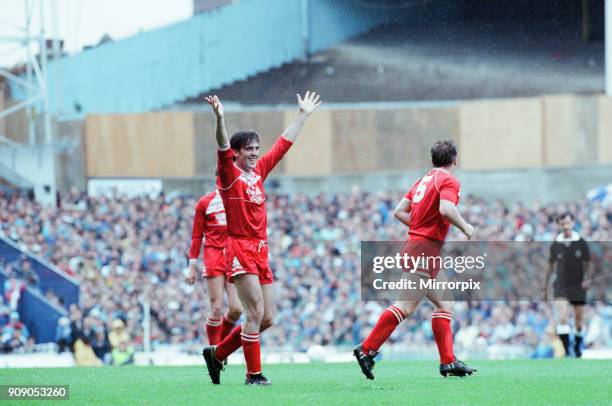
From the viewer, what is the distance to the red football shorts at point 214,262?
1436cm

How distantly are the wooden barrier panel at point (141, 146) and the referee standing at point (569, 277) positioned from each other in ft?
55.6

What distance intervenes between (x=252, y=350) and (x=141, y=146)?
74.3 ft

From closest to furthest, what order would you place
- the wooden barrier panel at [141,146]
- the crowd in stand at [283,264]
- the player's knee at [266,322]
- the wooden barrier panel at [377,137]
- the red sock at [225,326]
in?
the player's knee at [266,322], the red sock at [225,326], the crowd in stand at [283,264], the wooden barrier panel at [377,137], the wooden barrier panel at [141,146]

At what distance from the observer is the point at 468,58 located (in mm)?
38062

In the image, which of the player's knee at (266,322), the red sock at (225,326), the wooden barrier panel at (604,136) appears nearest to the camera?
the player's knee at (266,322)

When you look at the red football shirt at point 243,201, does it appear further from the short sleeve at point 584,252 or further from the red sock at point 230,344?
the short sleeve at point 584,252

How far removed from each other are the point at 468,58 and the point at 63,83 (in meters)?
12.7

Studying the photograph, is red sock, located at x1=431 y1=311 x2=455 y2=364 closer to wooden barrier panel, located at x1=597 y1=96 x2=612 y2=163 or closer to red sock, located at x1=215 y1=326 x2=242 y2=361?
red sock, located at x1=215 y1=326 x2=242 y2=361

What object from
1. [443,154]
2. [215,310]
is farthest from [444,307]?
[215,310]

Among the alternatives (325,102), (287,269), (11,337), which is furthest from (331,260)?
(325,102)

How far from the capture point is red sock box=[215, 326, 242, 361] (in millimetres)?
10828

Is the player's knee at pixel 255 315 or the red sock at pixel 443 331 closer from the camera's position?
the player's knee at pixel 255 315

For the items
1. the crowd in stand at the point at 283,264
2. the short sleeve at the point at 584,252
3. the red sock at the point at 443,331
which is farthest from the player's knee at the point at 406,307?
→ the crowd in stand at the point at 283,264

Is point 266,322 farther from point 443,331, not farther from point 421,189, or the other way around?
point 421,189
